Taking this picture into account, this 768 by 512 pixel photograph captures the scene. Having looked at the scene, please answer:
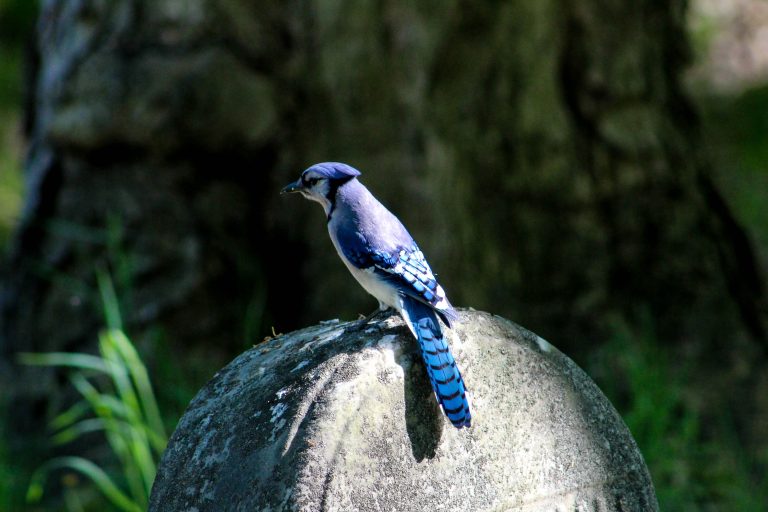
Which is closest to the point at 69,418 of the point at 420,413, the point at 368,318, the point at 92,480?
the point at 92,480

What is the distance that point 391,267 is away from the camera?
239cm

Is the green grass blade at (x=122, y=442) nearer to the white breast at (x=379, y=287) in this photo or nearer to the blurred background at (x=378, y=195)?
the blurred background at (x=378, y=195)

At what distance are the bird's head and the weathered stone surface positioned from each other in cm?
42

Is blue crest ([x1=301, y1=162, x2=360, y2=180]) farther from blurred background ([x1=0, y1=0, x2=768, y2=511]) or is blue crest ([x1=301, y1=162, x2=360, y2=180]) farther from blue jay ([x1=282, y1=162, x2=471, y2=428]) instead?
blurred background ([x1=0, y1=0, x2=768, y2=511])

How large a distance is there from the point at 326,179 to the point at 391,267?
0.37m

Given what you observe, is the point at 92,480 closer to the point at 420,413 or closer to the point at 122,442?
the point at 122,442

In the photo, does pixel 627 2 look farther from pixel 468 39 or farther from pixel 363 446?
pixel 363 446

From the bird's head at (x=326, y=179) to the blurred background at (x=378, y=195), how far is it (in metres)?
1.32

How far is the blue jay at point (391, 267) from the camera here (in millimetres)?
2037

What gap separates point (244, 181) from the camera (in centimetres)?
442

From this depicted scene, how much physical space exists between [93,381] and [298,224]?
1.09 metres

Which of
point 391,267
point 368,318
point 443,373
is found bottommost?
point 443,373

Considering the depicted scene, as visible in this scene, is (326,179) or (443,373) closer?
(443,373)

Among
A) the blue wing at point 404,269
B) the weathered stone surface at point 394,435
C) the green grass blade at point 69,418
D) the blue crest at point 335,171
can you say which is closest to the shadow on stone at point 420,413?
the weathered stone surface at point 394,435
